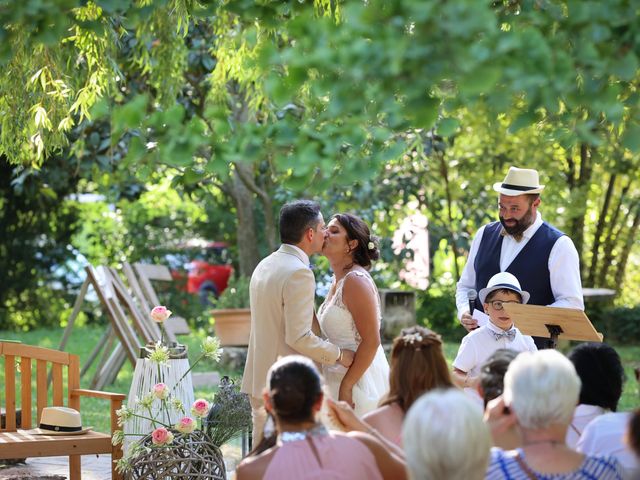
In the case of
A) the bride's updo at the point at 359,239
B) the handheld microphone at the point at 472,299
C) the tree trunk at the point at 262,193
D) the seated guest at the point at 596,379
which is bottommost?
the seated guest at the point at 596,379

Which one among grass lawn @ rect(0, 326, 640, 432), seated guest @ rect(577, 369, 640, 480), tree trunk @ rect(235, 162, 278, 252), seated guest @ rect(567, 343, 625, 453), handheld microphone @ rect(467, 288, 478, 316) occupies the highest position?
tree trunk @ rect(235, 162, 278, 252)

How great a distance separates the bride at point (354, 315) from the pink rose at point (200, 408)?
570 mm

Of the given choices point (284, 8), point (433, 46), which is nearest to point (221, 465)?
point (284, 8)

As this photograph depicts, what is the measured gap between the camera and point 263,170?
37.3 ft

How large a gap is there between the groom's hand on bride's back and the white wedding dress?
5 cm

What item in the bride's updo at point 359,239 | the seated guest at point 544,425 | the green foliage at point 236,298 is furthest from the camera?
the green foliage at point 236,298

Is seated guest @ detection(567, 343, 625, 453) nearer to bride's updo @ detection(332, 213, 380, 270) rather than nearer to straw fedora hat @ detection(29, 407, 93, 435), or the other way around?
bride's updo @ detection(332, 213, 380, 270)

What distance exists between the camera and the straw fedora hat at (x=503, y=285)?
5.15 m

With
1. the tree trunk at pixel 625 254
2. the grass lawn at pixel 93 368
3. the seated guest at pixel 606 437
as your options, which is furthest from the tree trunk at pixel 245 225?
the seated guest at pixel 606 437

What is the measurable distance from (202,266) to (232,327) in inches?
189

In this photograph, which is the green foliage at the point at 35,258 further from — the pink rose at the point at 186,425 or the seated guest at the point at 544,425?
the seated guest at the point at 544,425

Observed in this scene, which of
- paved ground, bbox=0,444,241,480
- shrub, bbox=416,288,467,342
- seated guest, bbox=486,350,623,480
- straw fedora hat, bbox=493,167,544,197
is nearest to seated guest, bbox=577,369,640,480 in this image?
seated guest, bbox=486,350,623,480

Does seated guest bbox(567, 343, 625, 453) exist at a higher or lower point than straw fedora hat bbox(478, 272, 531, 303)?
lower

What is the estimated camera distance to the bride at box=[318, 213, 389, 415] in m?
4.92
